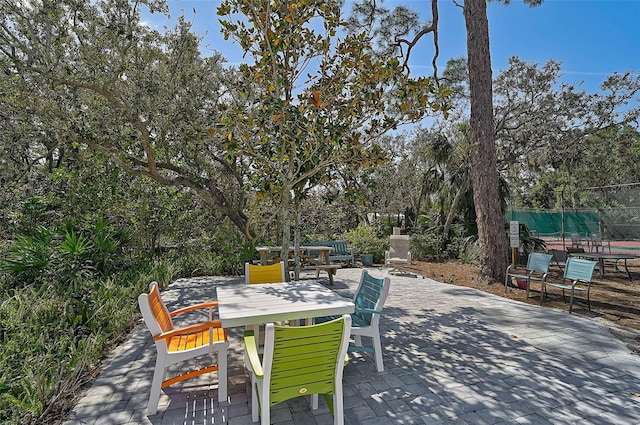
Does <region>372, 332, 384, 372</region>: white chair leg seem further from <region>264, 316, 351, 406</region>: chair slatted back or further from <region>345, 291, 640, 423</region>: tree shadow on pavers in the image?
<region>264, 316, 351, 406</region>: chair slatted back

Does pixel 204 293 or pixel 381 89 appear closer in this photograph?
pixel 381 89

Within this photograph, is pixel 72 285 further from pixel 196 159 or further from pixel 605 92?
pixel 605 92

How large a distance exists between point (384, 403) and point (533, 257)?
15.7ft

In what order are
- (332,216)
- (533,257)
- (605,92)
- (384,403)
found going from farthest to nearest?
(332,216) < (605,92) < (533,257) < (384,403)

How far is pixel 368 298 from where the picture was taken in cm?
375

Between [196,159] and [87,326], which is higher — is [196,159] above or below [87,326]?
above

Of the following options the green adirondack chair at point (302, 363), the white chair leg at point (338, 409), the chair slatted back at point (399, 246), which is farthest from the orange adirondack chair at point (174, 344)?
the chair slatted back at point (399, 246)

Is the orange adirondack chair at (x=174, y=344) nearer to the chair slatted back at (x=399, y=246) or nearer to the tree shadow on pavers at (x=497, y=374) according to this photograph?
the tree shadow on pavers at (x=497, y=374)

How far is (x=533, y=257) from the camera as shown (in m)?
5.96

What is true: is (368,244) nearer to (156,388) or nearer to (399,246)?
(399,246)

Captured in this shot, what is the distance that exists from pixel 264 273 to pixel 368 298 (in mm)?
1413

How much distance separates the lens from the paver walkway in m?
2.49

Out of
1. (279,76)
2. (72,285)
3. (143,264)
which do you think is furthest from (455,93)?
(72,285)

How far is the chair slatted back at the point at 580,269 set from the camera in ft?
15.7
